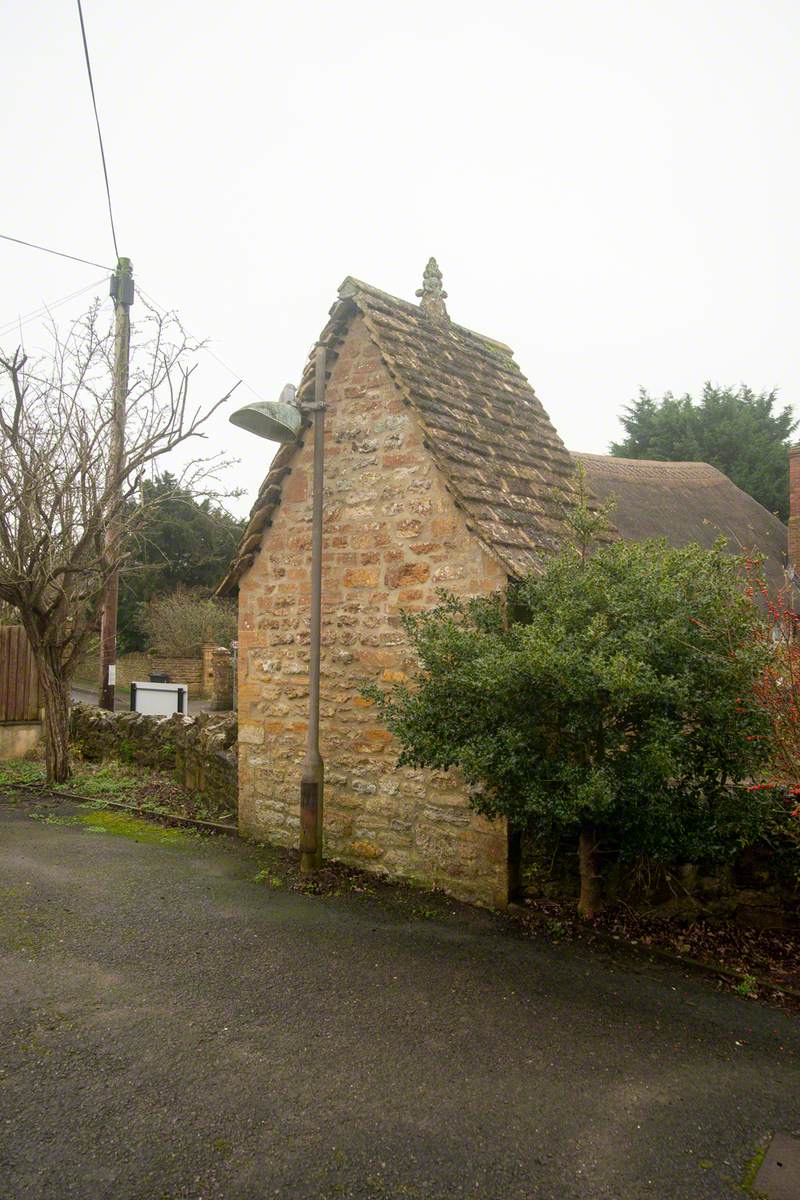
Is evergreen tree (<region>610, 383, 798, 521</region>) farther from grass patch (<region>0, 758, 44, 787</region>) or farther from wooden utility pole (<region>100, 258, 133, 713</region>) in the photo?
grass patch (<region>0, 758, 44, 787</region>)

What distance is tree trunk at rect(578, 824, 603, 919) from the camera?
5.13 meters

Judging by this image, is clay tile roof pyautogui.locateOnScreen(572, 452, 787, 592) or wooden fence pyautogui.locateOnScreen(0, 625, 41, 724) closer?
wooden fence pyautogui.locateOnScreen(0, 625, 41, 724)

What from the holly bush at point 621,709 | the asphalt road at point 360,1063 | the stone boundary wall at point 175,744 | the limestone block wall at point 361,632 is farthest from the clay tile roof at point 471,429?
the asphalt road at point 360,1063

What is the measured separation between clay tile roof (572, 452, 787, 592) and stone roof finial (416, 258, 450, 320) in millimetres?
10795

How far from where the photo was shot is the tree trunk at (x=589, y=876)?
5.13m

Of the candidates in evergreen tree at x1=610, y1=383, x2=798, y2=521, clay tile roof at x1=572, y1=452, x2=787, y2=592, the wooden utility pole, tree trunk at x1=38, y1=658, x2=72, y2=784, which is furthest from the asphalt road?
evergreen tree at x1=610, y1=383, x2=798, y2=521

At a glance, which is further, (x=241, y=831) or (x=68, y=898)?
(x=241, y=831)

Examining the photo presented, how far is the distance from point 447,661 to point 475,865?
5.53ft

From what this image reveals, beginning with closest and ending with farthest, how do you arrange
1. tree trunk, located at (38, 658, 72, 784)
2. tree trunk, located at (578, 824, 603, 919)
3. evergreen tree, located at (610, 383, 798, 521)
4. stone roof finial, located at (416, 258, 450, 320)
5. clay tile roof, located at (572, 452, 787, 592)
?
tree trunk, located at (578, 824, 603, 919) < stone roof finial, located at (416, 258, 450, 320) < tree trunk, located at (38, 658, 72, 784) < clay tile roof, located at (572, 452, 787, 592) < evergreen tree, located at (610, 383, 798, 521)

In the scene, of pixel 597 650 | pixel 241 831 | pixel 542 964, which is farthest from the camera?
pixel 241 831

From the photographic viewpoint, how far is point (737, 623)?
470 centimetres

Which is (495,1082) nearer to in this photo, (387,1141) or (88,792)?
(387,1141)

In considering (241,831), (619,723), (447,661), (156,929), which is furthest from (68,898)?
→ (619,723)

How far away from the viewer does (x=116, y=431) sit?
10680mm
